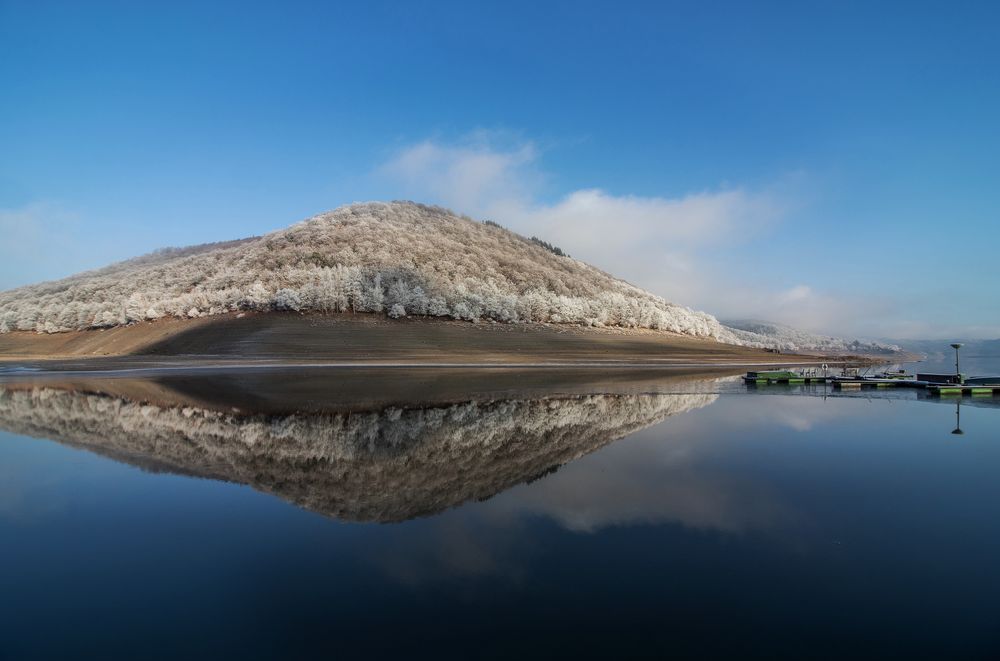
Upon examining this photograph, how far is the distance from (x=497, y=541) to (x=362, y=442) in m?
8.27

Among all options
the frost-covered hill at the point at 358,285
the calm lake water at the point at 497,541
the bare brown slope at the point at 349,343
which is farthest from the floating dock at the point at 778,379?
the frost-covered hill at the point at 358,285

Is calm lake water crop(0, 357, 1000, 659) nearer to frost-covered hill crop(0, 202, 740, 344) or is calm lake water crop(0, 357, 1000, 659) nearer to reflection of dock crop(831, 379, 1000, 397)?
reflection of dock crop(831, 379, 1000, 397)

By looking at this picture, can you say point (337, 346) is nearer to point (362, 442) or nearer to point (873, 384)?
point (362, 442)

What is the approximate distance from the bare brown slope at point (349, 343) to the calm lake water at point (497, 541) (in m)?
42.4

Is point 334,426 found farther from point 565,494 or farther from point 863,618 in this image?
point 863,618

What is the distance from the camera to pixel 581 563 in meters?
7.49

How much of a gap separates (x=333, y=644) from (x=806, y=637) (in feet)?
16.2

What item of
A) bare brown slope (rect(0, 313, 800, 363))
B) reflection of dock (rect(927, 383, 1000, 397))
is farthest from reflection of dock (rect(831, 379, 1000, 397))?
bare brown slope (rect(0, 313, 800, 363))

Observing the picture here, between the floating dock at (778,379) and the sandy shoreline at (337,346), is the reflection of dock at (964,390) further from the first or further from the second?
the sandy shoreline at (337,346)

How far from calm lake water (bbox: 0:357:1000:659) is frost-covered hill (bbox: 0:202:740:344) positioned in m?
58.5

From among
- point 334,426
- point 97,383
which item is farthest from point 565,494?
point 97,383

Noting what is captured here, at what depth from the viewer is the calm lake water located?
5809 millimetres

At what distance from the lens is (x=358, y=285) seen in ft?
248

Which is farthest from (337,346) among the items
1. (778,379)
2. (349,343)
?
(778,379)
